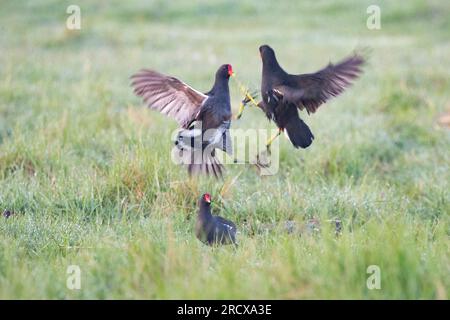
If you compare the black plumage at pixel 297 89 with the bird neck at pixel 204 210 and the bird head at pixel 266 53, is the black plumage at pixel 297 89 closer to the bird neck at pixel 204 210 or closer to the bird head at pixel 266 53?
the bird head at pixel 266 53

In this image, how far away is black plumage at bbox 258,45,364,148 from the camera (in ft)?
14.3

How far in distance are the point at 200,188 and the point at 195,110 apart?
2.06ft

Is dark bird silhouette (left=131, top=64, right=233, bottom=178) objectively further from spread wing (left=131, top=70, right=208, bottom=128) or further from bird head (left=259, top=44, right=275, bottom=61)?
bird head (left=259, top=44, right=275, bottom=61)

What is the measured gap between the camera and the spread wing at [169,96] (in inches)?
180

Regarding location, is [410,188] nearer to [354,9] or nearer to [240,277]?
[240,277]

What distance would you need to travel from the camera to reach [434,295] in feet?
10.5

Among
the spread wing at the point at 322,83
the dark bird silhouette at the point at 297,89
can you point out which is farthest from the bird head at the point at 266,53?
the spread wing at the point at 322,83

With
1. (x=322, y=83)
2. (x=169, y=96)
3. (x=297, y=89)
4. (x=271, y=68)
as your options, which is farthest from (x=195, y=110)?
(x=322, y=83)

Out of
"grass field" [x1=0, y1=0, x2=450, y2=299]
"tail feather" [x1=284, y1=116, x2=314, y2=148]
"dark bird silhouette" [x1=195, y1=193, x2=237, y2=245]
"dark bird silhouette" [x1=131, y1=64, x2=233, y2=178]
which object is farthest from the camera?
"tail feather" [x1=284, y1=116, x2=314, y2=148]

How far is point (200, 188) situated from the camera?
4.95m

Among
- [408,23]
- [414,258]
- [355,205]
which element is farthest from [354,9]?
[414,258]

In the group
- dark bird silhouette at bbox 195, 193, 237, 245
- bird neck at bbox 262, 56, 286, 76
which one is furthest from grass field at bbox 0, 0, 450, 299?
bird neck at bbox 262, 56, 286, 76

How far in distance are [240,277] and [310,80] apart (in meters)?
1.60

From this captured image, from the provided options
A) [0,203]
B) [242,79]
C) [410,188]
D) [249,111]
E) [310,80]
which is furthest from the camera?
[242,79]
